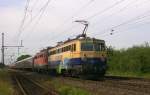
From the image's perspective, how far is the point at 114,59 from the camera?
4791 centimetres

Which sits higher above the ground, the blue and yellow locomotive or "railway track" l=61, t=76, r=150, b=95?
the blue and yellow locomotive

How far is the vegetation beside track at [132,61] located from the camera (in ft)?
134

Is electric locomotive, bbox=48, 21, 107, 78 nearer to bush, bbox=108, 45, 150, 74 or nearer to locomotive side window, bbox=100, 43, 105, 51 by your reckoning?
locomotive side window, bbox=100, 43, 105, 51

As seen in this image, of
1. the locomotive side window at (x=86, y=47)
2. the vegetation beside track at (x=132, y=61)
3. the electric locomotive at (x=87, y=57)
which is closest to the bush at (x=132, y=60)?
the vegetation beside track at (x=132, y=61)

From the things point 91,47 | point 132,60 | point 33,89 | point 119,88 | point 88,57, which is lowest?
point 33,89

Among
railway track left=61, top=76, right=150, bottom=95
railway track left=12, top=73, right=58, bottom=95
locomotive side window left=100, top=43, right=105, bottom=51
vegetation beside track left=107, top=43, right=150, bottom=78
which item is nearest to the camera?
railway track left=61, top=76, right=150, bottom=95

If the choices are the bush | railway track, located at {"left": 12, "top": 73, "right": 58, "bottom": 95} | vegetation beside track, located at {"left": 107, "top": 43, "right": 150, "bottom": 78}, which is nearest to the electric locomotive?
railway track, located at {"left": 12, "top": 73, "right": 58, "bottom": 95}

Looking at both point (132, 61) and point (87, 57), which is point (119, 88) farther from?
point (132, 61)

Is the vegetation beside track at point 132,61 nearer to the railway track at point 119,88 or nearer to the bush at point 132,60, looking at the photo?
the bush at point 132,60

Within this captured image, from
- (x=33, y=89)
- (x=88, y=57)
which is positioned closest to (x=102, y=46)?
(x=88, y=57)

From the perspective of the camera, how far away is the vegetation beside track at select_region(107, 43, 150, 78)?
40.8 metres

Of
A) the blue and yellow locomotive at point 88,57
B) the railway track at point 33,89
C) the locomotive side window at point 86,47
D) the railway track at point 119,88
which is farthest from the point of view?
the locomotive side window at point 86,47

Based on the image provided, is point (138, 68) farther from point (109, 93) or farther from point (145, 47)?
point (109, 93)

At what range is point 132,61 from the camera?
42531 millimetres
